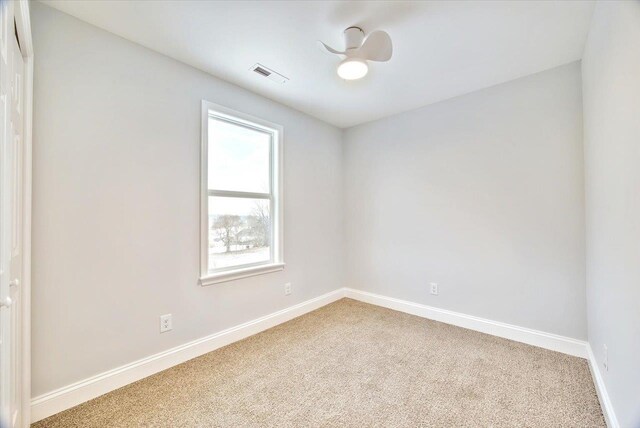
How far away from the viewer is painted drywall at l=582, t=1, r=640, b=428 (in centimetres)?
114

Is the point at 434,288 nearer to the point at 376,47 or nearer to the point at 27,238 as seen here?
the point at 376,47

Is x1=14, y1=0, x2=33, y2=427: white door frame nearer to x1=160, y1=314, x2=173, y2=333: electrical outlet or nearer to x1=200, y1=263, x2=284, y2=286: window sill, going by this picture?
x1=160, y1=314, x2=173, y2=333: electrical outlet

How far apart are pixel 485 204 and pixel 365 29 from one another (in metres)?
1.95

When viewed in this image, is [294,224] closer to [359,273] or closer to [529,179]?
[359,273]

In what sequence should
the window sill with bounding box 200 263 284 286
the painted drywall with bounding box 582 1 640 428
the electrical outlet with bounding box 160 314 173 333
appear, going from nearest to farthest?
the painted drywall with bounding box 582 1 640 428 < the electrical outlet with bounding box 160 314 173 333 < the window sill with bounding box 200 263 284 286

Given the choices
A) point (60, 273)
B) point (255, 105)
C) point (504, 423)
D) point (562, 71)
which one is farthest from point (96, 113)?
point (562, 71)

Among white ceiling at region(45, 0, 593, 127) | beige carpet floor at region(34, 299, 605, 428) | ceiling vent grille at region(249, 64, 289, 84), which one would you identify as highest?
white ceiling at region(45, 0, 593, 127)

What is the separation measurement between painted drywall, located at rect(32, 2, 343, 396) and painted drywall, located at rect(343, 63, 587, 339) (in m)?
1.89

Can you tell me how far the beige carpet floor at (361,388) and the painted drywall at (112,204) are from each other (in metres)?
0.32

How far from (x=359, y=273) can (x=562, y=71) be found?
9.53 feet

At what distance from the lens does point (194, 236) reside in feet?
7.47

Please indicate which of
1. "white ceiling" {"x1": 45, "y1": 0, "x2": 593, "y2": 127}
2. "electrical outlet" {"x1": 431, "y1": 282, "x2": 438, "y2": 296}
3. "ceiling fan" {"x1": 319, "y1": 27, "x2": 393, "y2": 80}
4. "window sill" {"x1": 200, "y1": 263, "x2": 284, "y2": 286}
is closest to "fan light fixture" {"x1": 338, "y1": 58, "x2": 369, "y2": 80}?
"ceiling fan" {"x1": 319, "y1": 27, "x2": 393, "y2": 80}

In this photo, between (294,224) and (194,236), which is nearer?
(194,236)

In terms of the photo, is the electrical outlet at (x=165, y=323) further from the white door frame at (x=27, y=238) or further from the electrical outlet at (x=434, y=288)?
the electrical outlet at (x=434, y=288)
